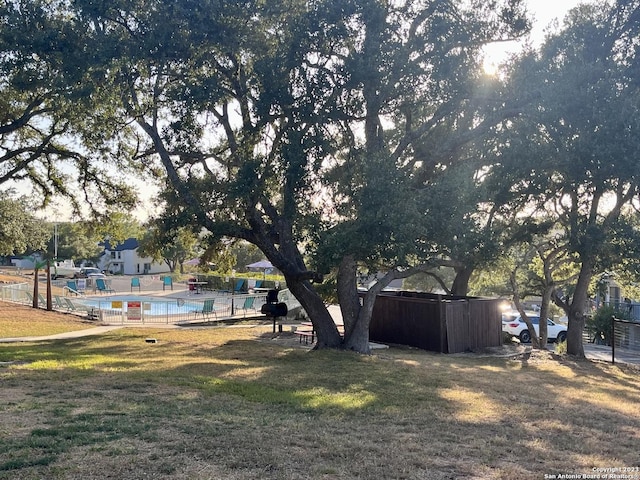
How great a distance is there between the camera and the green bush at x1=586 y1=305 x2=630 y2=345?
28062mm

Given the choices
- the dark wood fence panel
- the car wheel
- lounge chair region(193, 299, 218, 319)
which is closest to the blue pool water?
lounge chair region(193, 299, 218, 319)

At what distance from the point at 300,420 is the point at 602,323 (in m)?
25.9

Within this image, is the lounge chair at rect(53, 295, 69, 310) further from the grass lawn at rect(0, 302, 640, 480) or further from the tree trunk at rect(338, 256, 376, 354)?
the tree trunk at rect(338, 256, 376, 354)

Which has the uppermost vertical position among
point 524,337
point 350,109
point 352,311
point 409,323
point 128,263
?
point 350,109

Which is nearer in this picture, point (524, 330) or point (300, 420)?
point (300, 420)

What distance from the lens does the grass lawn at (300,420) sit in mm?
4859

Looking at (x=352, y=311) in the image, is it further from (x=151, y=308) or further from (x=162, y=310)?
(x=162, y=310)

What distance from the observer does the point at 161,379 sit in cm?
968

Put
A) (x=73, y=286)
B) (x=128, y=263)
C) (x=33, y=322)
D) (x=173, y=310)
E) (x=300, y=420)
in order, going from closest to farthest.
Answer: (x=300, y=420) → (x=33, y=322) → (x=173, y=310) → (x=73, y=286) → (x=128, y=263)

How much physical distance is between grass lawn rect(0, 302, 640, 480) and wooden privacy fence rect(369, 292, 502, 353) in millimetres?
5135

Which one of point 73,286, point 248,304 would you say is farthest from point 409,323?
point 73,286

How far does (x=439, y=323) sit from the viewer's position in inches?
741

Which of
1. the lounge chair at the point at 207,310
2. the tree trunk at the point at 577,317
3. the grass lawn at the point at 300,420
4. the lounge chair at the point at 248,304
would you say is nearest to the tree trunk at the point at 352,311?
the grass lawn at the point at 300,420

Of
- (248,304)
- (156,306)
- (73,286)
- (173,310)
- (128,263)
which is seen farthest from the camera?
(128,263)
